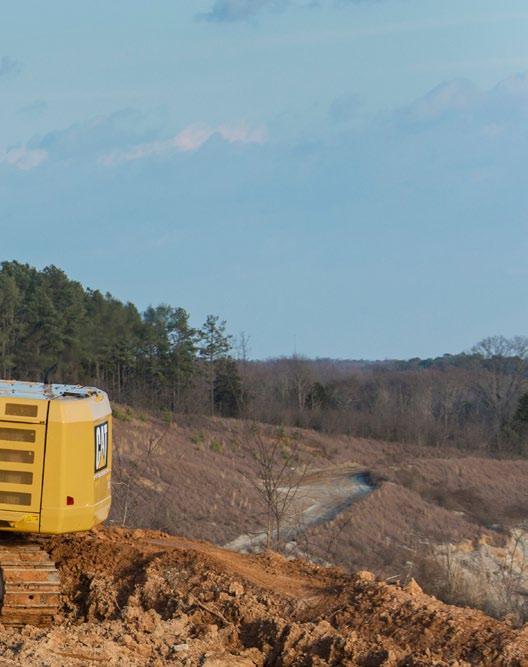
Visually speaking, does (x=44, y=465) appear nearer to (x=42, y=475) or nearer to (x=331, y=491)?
(x=42, y=475)

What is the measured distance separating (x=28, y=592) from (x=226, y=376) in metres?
64.6

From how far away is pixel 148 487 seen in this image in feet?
124

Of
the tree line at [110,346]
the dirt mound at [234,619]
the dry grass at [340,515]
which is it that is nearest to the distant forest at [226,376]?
the tree line at [110,346]

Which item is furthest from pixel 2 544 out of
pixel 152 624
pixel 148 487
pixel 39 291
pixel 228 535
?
pixel 39 291

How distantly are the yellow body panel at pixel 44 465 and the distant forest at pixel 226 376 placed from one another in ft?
116

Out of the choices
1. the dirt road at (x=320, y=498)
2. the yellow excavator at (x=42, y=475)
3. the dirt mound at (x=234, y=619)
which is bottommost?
the dirt road at (x=320, y=498)

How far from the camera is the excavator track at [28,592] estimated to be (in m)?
10.7

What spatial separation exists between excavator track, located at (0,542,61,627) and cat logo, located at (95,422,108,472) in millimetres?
1188

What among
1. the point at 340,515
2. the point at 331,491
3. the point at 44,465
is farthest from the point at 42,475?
the point at 331,491

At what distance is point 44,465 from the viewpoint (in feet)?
36.6

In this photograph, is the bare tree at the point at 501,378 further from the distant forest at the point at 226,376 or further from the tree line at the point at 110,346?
the tree line at the point at 110,346

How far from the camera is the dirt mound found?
9.62 m

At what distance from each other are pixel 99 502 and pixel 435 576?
9.06 meters

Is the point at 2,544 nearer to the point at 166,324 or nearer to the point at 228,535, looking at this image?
the point at 228,535
